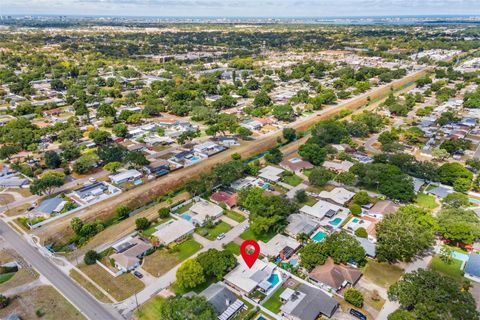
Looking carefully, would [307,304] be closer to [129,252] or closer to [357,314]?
[357,314]

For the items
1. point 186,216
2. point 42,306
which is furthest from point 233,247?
point 42,306

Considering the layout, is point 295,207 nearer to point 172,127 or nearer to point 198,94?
point 172,127

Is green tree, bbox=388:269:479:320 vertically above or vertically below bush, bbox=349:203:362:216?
above

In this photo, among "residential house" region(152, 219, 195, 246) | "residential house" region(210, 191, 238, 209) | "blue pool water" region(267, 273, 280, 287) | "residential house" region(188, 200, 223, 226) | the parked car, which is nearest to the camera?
the parked car

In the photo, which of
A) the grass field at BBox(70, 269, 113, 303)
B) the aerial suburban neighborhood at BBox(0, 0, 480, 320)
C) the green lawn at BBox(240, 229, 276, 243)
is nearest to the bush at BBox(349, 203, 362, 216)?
the aerial suburban neighborhood at BBox(0, 0, 480, 320)

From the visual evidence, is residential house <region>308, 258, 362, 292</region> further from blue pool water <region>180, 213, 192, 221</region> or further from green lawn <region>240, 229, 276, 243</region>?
blue pool water <region>180, 213, 192, 221</region>
